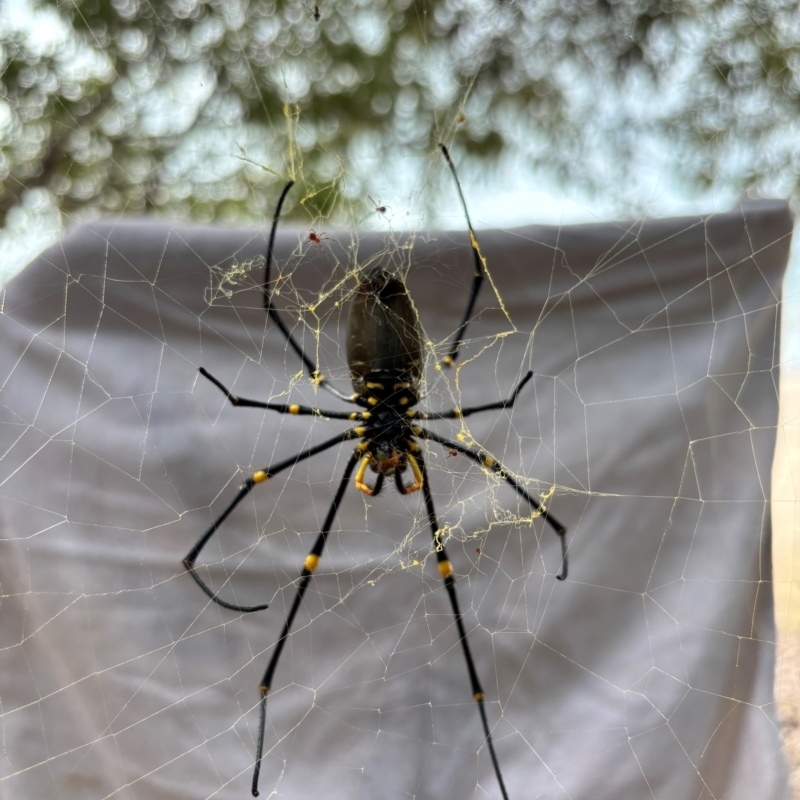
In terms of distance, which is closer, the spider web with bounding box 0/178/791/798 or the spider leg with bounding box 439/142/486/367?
the spider leg with bounding box 439/142/486/367

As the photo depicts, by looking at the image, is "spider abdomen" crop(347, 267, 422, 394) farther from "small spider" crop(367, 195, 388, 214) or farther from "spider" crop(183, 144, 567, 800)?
"small spider" crop(367, 195, 388, 214)

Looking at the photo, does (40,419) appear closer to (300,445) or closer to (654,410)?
(300,445)

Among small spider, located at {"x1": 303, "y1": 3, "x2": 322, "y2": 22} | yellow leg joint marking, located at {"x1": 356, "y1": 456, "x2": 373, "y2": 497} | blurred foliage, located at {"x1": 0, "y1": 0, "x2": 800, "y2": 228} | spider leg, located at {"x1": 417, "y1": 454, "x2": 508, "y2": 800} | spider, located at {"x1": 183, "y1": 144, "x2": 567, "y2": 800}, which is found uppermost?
small spider, located at {"x1": 303, "y1": 3, "x2": 322, "y2": 22}

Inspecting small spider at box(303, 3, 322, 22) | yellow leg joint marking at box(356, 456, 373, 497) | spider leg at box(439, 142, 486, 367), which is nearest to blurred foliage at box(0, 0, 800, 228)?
small spider at box(303, 3, 322, 22)

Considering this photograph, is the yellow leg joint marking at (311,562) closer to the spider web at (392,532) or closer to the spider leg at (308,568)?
the spider leg at (308,568)

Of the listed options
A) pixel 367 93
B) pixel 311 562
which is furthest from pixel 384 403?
pixel 367 93

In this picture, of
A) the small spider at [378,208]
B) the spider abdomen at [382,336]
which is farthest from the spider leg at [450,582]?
the small spider at [378,208]

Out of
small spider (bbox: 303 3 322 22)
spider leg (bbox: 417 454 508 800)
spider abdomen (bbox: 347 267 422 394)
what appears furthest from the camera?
small spider (bbox: 303 3 322 22)
